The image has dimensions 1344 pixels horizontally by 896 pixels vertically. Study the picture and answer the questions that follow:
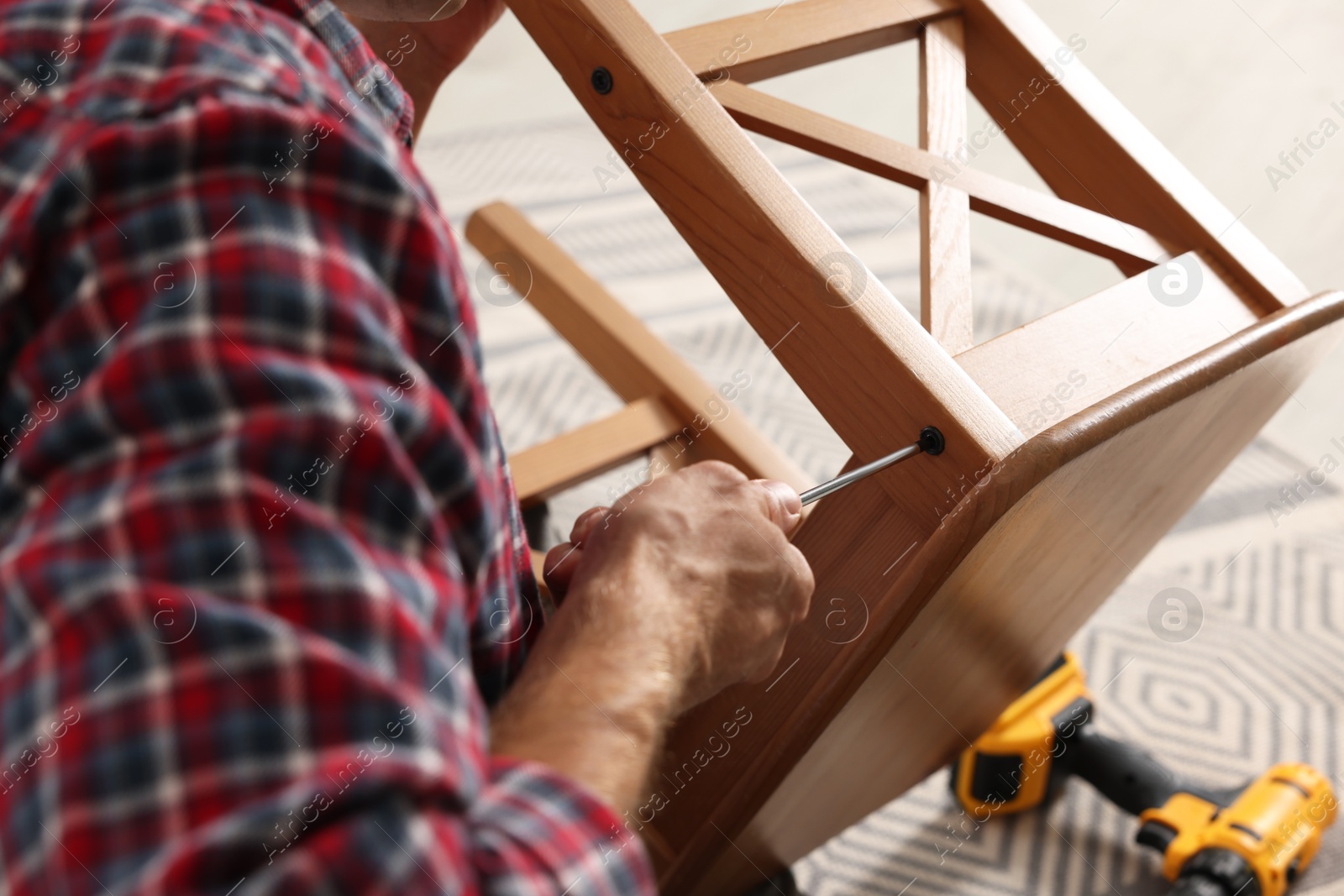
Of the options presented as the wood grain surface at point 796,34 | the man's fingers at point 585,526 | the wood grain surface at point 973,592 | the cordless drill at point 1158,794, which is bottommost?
the cordless drill at point 1158,794

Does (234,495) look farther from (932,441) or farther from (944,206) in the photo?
(944,206)

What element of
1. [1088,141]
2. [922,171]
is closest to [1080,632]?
[1088,141]

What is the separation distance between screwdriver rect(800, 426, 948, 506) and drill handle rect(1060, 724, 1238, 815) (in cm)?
71

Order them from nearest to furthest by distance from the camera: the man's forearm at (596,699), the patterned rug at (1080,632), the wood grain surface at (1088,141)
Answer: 1. the man's forearm at (596,699)
2. the wood grain surface at (1088,141)
3. the patterned rug at (1080,632)

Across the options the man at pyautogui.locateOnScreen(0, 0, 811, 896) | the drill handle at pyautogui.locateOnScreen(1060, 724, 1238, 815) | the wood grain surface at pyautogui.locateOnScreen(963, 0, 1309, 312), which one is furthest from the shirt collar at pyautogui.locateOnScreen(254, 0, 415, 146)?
the drill handle at pyautogui.locateOnScreen(1060, 724, 1238, 815)

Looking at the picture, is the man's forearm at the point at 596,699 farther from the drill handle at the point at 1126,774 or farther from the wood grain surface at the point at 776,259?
the drill handle at the point at 1126,774

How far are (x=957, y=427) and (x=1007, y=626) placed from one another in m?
0.27

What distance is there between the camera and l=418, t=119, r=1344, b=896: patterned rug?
1.17 metres

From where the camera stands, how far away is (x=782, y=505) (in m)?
0.66

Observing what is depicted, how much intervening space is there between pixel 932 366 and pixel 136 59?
16.0 inches

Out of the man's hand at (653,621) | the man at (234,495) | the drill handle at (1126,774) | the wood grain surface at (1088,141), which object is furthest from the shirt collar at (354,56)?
the drill handle at (1126,774)

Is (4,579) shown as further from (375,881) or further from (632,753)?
(632,753)

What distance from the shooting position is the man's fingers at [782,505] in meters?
0.65

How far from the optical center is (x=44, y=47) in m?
0.43
